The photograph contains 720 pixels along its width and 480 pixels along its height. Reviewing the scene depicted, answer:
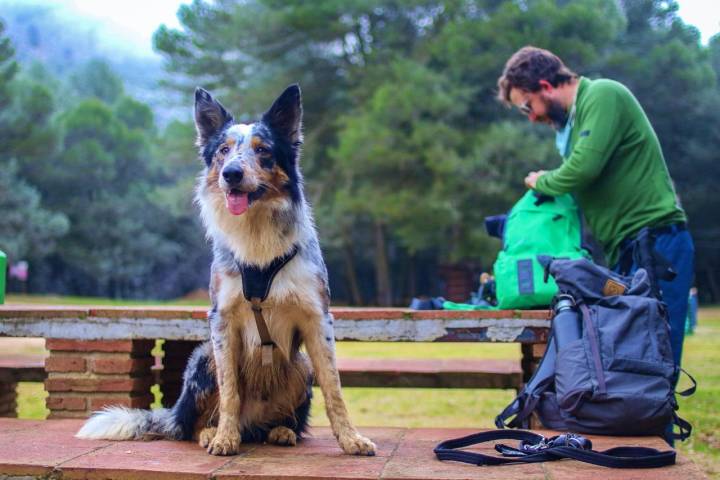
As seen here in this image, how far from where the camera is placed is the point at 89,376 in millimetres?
4320

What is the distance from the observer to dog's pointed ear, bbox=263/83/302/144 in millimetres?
3486

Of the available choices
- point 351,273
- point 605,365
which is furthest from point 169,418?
point 351,273

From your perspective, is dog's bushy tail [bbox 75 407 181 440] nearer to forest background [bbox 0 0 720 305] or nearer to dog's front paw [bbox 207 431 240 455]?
dog's front paw [bbox 207 431 240 455]

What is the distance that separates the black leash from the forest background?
57.7 ft

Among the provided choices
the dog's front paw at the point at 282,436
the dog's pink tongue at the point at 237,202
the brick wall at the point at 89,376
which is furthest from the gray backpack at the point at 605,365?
the brick wall at the point at 89,376

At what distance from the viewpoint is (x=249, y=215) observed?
3342 millimetres

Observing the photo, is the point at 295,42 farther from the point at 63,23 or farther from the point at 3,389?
the point at 63,23

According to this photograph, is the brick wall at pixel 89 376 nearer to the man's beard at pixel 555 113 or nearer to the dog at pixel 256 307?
the dog at pixel 256 307

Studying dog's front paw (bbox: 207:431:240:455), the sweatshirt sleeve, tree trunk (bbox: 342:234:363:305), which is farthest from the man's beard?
tree trunk (bbox: 342:234:363:305)

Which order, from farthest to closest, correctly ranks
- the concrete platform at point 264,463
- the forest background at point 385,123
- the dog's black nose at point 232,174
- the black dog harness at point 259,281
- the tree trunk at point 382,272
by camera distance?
the tree trunk at point 382,272
the forest background at point 385,123
the black dog harness at point 259,281
the dog's black nose at point 232,174
the concrete platform at point 264,463

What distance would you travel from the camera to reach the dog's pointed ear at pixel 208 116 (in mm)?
3551

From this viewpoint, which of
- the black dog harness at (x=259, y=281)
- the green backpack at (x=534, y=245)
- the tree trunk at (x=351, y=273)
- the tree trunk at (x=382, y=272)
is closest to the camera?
the black dog harness at (x=259, y=281)

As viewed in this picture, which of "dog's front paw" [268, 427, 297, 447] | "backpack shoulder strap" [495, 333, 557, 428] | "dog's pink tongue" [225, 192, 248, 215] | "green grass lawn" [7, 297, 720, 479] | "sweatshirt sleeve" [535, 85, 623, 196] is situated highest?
"sweatshirt sleeve" [535, 85, 623, 196]

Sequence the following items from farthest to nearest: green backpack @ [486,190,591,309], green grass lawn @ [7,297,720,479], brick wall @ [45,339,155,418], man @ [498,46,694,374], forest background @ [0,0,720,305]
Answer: forest background @ [0,0,720,305], green grass lawn @ [7,297,720,479], brick wall @ [45,339,155,418], green backpack @ [486,190,591,309], man @ [498,46,694,374]
